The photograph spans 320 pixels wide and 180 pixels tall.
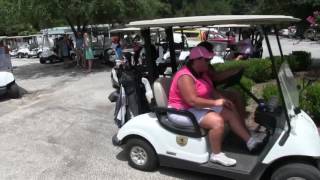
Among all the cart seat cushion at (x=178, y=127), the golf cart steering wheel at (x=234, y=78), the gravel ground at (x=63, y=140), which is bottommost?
the gravel ground at (x=63, y=140)

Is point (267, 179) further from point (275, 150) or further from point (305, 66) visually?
point (305, 66)

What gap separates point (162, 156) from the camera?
525 centimetres

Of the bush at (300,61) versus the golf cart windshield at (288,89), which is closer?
the golf cart windshield at (288,89)

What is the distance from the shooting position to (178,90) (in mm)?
5098

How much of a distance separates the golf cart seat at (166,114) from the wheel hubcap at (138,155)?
50cm

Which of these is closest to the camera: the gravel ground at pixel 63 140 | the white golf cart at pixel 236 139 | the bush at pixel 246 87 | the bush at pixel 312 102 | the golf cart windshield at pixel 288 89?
the white golf cart at pixel 236 139

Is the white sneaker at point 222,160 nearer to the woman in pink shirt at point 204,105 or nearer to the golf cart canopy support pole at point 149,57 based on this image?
the woman in pink shirt at point 204,105

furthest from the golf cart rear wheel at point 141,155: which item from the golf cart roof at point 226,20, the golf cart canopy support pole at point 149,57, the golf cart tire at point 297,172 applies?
the golf cart tire at point 297,172

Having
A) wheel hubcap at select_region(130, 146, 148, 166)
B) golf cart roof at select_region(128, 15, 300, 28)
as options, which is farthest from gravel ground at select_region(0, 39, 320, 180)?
golf cart roof at select_region(128, 15, 300, 28)

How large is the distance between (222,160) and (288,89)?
94 cm

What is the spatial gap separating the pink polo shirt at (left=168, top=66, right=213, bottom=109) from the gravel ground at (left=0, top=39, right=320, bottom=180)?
2.73 feet

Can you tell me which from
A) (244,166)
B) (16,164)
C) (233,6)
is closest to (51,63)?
(16,164)

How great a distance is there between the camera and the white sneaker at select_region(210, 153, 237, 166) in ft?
15.5

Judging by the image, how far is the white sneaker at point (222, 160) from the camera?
471 centimetres
